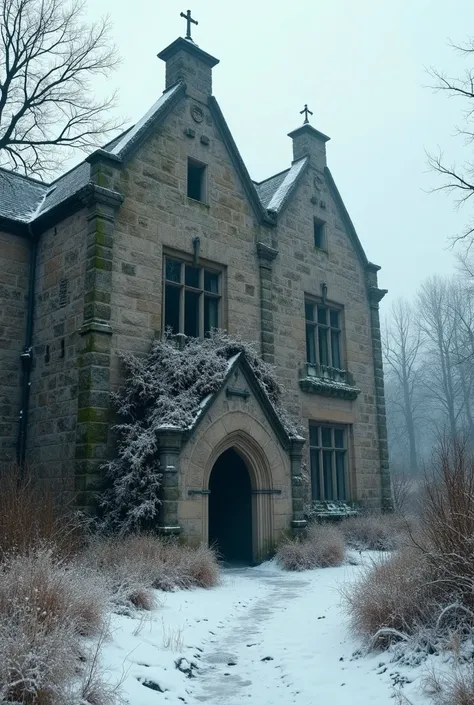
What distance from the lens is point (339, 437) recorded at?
64.2 ft

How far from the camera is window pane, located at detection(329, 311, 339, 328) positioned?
66.7 ft

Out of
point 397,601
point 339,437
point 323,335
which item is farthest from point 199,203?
point 397,601

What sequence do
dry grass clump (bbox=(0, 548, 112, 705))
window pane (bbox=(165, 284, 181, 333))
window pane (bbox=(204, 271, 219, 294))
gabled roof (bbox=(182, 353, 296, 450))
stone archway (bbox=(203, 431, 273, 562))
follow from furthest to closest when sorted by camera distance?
1. window pane (bbox=(204, 271, 219, 294))
2. window pane (bbox=(165, 284, 181, 333))
3. stone archway (bbox=(203, 431, 273, 562))
4. gabled roof (bbox=(182, 353, 296, 450))
5. dry grass clump (bbox=(0, 548, 112, 705))

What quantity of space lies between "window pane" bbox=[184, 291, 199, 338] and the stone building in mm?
40

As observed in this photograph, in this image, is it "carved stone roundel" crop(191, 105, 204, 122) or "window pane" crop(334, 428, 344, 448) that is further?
"window pane" crop(334, 428, 344, 448)

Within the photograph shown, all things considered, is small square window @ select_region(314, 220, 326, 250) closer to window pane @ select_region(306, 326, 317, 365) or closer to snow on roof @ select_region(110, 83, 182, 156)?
window pane @ select_region(306, 326, 317, 365)

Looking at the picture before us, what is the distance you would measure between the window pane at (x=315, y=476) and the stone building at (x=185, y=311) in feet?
0.22

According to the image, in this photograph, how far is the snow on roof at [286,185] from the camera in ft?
60.8

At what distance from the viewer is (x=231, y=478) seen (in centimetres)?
1560

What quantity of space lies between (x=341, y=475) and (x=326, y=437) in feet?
4.34

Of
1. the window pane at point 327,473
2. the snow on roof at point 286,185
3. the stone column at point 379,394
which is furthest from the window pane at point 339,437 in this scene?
the snow on roof at point 286,185

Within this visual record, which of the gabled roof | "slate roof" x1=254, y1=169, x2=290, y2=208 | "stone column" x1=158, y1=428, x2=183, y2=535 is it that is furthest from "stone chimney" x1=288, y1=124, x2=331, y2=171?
"stone column" x1=158, y1=428, x2=183, y2=535

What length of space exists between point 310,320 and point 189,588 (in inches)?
438

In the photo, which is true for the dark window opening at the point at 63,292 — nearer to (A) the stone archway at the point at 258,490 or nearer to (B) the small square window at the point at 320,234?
(A) the stone archway at the point at 258,490
